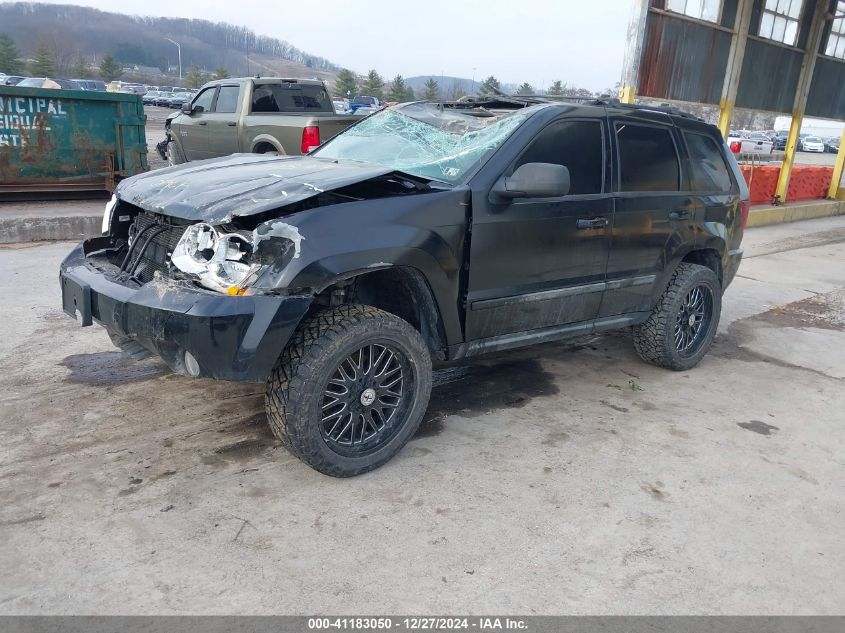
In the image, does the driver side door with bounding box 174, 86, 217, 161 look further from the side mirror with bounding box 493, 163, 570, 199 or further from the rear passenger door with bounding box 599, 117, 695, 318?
the side mirror with bounding box 493, 163, 570, 199

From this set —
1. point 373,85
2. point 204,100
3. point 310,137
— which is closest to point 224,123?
point 204,100

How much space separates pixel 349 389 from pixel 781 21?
13.9 metres

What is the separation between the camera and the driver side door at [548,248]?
141 inches

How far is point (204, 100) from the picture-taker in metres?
10.4

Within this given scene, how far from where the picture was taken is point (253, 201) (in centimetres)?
294

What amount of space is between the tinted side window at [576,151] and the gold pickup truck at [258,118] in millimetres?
5003

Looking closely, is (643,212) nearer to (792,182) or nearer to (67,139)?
(67,139)

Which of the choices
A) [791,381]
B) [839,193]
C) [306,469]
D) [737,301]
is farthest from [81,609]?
[839,193]

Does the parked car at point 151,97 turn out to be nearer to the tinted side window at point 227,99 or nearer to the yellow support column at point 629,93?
the tinted side window at point 227,99

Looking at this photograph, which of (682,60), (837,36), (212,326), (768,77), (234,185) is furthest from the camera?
(837,36)

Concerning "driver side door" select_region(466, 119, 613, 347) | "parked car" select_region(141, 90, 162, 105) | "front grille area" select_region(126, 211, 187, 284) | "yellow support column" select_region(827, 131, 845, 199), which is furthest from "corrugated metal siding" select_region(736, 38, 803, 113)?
"parked car" select_region(141, 90, 162, 105)

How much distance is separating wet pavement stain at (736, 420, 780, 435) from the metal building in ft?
25.0

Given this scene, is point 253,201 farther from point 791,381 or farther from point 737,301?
point 737,301

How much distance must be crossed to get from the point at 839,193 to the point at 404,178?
1707 centimetres
